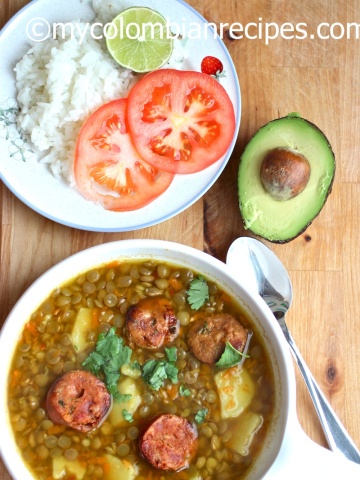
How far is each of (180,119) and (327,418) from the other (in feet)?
5.67

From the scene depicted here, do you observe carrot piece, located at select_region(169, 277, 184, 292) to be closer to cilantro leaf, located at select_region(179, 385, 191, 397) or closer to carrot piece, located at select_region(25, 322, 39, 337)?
cilantro leaf, located at select_region(179, 385, 191, 397)

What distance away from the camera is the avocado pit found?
3.55 metres

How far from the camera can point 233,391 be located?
141 inches

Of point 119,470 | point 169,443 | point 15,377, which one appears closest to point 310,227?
point 169,443

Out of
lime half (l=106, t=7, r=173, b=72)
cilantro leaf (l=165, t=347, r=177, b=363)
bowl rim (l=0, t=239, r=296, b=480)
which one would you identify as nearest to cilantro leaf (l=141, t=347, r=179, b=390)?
cilantro leaf (l=165, t=347, r=177, b=363)

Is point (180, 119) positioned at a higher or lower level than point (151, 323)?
higher

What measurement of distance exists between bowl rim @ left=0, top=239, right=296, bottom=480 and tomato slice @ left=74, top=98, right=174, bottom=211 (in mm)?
248

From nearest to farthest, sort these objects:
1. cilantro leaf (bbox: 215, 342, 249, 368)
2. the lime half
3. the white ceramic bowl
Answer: the white ceramic bowl < cilantro leaf (bbox: 215, 342, 249, 368) < the lime half

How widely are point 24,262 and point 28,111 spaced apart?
31.0 inches

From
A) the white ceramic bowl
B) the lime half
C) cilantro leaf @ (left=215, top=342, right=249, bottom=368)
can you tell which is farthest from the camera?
the lime half

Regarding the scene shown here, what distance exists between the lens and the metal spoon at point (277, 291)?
3.73m

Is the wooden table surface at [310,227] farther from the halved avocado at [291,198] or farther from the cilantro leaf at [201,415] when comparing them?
the cilantro leaf at [201,415]

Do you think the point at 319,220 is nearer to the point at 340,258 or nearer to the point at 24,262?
the point at 340,258

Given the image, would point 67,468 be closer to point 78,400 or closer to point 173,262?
point 78,400
